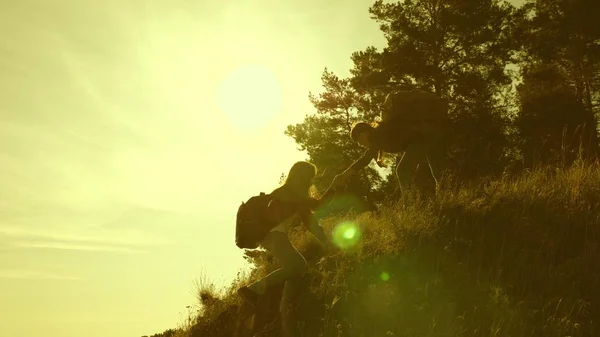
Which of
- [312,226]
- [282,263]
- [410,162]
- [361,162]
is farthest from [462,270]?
[410,162]

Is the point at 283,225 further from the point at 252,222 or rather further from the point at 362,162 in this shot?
the point at 362,162

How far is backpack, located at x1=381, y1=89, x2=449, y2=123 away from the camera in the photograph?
24.0ft

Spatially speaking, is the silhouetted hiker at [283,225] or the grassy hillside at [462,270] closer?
the grassy hillside at [462,270]

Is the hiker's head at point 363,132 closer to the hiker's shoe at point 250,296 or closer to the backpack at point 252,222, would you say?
the backpack at point 252,222

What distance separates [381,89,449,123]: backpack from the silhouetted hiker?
223 cm

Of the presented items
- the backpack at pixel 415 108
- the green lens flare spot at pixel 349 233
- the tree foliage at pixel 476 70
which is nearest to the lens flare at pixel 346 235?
the green lens flare spot at pixel 349 233

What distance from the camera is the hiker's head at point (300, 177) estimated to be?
5.71 meters

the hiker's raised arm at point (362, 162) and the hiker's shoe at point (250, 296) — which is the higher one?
the hiker's raised arm at point (362, 162)

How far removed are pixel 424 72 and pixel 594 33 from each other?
666 centimetres

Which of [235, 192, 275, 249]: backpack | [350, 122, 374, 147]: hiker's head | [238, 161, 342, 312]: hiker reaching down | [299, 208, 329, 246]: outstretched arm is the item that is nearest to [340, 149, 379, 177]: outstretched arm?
[350, 122, 374, 147]: hiker's head

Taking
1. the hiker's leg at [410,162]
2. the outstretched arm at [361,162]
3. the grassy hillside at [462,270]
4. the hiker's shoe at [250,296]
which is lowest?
the grassy hillside at [462,270]

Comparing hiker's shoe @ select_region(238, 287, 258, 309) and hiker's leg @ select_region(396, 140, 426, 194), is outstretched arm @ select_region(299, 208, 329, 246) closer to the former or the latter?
hiker's shoe @ select_region(238, 287, 258, 309)

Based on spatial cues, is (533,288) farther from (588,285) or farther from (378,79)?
(378,79)

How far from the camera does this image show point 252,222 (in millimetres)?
5531
